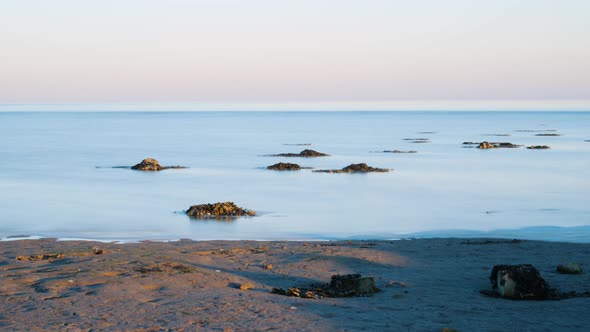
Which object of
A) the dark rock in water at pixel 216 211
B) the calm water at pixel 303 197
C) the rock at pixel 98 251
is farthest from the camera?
the dark rock in water at pixel 216 211

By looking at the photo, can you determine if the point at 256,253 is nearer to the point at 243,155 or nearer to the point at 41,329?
the point at 41,329

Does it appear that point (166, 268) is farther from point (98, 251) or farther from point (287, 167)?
point (287, 167)

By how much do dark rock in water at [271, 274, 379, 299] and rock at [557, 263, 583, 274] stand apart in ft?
11.8

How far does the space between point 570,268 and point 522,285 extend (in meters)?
2.16

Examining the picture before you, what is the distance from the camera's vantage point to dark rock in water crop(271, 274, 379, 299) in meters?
10.6

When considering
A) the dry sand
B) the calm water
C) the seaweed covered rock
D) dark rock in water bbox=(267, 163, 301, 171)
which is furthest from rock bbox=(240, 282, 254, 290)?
the seaweed covered rock

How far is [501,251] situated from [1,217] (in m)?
14.7

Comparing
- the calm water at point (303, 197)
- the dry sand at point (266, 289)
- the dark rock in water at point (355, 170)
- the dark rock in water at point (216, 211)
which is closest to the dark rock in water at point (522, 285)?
the dry sand at point (266, 289)

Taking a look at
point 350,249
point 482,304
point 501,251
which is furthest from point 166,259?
point 501,251

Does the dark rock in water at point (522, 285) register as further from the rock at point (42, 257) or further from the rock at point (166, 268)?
the rock at point (42, 257)

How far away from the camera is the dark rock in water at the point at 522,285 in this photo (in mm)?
10508

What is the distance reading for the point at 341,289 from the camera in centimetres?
1083

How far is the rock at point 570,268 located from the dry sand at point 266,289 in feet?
0.75

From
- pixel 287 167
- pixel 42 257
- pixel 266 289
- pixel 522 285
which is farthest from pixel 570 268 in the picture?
pixel 287 167
